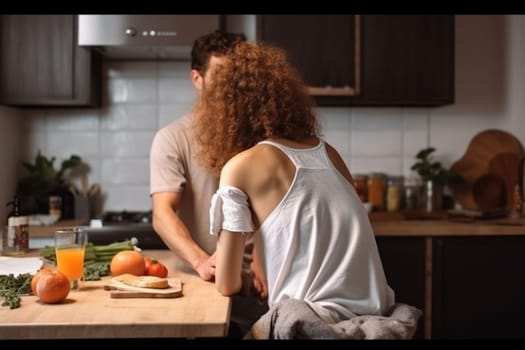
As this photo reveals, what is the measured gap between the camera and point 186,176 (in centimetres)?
259

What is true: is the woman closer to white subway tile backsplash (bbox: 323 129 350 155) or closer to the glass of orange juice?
the glass of orange juice

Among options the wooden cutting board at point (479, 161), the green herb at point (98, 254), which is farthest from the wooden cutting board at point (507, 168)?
the green herb at point (98, 254)

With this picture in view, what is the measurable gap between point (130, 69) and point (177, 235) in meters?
1.85

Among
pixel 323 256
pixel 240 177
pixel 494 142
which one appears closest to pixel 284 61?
pixel 240 177

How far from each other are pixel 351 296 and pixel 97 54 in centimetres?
245

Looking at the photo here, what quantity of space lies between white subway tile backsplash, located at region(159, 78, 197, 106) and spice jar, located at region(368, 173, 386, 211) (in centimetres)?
107

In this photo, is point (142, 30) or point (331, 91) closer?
point (142, 30)

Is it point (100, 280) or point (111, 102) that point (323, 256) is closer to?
point (100, 280)

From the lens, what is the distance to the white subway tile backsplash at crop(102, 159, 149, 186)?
3.93m

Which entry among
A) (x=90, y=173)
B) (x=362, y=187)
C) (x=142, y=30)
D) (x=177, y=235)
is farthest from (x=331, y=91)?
(x=177, y=235)

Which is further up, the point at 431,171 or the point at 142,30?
the point at 142,30

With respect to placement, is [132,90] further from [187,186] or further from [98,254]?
[98,254]

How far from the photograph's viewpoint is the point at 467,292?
345 centimetres

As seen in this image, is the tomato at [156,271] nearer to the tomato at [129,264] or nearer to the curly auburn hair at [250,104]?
the tomato at [129,264]
